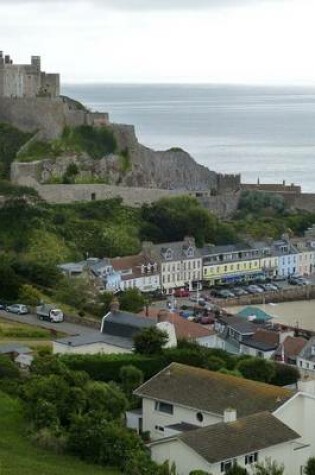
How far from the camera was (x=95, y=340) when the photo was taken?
971 inches

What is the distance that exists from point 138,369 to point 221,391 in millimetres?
3213

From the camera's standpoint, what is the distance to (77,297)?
33625mm

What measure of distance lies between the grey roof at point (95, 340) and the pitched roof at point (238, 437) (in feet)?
24.3

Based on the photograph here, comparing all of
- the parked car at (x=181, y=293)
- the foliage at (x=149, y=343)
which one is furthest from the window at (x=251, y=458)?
the parked car at (x=181, y=293)

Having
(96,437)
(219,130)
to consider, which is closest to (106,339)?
(96,437)

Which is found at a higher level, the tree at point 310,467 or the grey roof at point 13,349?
the tree at point 310,467

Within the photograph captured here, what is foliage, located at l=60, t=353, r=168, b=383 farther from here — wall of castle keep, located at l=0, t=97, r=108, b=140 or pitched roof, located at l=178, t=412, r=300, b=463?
wall of castle keep, located at l=0, t=97, r=108, b=140

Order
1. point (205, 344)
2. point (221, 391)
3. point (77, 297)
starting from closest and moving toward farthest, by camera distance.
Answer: point (221, 391) → point (205, 344) → point (77, 297)

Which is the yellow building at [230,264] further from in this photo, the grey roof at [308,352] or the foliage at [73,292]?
the grey roof at [308,352]

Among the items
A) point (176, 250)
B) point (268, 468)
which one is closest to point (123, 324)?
point (268, 468)

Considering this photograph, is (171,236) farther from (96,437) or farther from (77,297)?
(96,437)

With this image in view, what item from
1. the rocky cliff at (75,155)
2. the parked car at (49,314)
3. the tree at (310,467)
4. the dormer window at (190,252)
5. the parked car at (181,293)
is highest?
the rocky cliff at (75,155)

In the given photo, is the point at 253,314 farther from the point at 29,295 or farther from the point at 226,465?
the point at 226,465

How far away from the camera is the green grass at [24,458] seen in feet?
49.9
